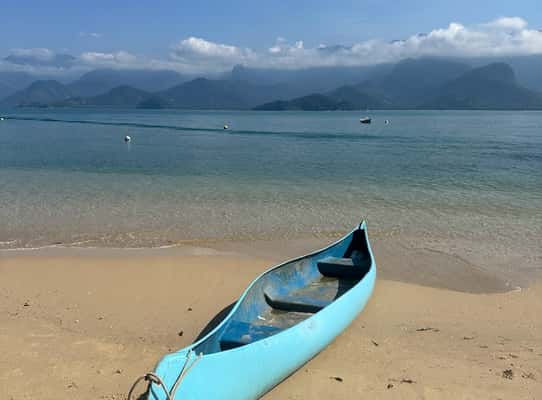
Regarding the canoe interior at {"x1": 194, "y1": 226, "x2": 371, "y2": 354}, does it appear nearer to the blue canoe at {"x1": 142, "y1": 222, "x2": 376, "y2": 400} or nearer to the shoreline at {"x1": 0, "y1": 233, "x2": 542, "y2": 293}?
the blue canoe at {"x1": 142, "y1": 222, "x2": 376, "y2": 400}

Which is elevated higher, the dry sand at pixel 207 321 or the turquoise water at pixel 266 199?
the turquoise water at pixel 266 199

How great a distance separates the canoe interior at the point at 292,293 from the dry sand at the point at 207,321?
0.67 meters

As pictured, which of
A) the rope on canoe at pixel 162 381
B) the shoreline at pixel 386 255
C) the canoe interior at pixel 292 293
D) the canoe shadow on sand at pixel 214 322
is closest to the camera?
the rope on canoe at pixel 162 381

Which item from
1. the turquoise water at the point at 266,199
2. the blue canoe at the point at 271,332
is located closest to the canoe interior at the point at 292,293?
the blue canoe at the point at 271,332

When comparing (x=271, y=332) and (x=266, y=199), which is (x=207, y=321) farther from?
(x=266, y=199)

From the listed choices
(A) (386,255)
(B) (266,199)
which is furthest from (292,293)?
(B) (266,199)

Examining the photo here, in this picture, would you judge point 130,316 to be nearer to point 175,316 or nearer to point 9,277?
point 175,316

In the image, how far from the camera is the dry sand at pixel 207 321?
241 inches

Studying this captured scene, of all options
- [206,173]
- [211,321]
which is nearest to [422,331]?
[211,321]

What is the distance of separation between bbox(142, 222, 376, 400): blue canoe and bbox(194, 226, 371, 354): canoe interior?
0.5 inches

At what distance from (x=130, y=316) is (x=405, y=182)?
17.2 meters

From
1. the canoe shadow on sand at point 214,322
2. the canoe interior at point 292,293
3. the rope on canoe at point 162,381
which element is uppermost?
the rope on canoe at point 162,381

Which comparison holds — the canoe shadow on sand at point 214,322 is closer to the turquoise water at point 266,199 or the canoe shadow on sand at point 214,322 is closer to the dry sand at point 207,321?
the dry sand at point 207,321

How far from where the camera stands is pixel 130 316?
8.20 m
